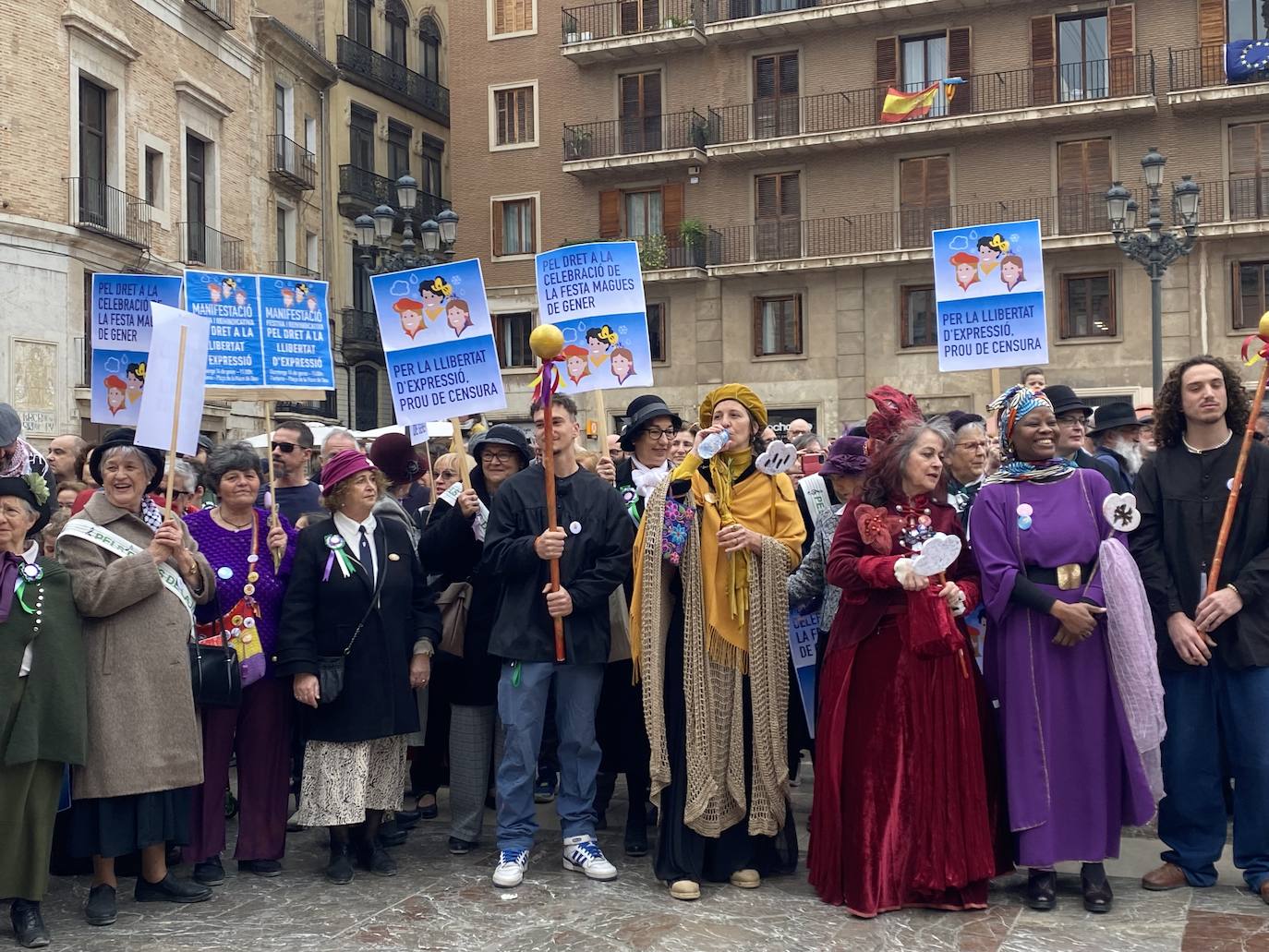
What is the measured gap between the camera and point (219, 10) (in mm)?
28844

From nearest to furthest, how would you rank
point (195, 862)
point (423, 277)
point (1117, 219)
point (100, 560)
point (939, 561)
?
point (939, 561), point (100, 560), point (195, 862), point (423, 277), point (1117, 219)

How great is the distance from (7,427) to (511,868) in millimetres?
2775

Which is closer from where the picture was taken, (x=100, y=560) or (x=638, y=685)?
(x=100, y=560)

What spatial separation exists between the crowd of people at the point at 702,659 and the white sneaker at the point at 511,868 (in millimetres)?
14

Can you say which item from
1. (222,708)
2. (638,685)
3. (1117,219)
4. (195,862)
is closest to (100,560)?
(222,708)

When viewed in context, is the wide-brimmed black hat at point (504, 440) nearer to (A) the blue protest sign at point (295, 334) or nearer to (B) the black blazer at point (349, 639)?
(B) the black blazer at point (349, 639)

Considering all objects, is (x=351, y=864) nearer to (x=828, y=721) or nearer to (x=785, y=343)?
(x=828, y=721)

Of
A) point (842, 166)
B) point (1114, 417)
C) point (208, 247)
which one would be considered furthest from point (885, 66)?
point (1114, 417)

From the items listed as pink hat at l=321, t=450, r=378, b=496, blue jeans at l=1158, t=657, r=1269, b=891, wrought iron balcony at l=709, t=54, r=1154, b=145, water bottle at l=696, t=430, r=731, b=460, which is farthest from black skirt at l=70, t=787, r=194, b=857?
wrought iron balcony at l=709, t=54, r=1154, b=145

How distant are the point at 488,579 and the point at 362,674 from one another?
868 mm

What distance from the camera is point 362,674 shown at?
6.10 metres

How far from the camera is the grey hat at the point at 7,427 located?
5426 millimetres

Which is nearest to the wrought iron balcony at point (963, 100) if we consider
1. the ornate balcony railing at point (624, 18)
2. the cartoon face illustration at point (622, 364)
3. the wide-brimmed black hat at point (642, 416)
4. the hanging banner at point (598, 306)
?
the ornate balcony railing at point (624, 18)

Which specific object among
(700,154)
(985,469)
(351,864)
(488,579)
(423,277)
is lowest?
(351,864)
